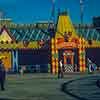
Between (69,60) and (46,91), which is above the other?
(69,60)

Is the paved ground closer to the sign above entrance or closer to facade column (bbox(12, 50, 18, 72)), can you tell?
the sign above entrance

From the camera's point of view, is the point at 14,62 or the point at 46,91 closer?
the point at 46,91

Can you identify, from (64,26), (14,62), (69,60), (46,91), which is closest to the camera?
(46,91)

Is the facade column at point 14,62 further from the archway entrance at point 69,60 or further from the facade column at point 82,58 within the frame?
the facade column at point 82,58

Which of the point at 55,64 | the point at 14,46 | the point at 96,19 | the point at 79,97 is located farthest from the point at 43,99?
the point at 14,46

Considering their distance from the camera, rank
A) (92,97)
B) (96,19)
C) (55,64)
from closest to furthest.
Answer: (96,19) → (92,97) → (55,64)

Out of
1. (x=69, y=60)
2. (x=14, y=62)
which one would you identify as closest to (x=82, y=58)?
(x=69, y=60)

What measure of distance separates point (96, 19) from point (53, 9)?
36.9m

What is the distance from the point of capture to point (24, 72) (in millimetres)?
56000

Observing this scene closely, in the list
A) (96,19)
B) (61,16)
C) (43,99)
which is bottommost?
(43,99)

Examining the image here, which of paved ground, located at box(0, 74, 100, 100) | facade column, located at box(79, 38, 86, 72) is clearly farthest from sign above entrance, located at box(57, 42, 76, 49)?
paved ground, located at box(0, 74, 100, 100)

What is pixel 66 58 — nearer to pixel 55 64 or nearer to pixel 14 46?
pixel 55 64

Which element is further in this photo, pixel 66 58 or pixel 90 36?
pixel 90 36

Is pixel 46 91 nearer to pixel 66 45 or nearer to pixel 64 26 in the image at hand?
pixel 66 45
